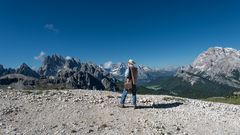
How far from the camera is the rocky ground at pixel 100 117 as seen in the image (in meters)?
17.9

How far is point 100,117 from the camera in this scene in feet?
66.6

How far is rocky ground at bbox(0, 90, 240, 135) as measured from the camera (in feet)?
58.8

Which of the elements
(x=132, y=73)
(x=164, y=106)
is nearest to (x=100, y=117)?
(x=132, y=73)

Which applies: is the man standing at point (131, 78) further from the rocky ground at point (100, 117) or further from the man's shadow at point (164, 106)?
the man's shadow at point (164, 106)

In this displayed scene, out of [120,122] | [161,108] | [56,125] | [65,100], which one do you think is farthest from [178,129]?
[65,100]

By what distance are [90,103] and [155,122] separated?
6.20 m

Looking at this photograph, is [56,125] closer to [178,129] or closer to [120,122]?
[120,122]

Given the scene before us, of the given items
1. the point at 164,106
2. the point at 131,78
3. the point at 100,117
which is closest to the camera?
the point at 100,117

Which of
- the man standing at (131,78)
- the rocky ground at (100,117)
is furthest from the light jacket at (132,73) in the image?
the rocky ground at (100,117)

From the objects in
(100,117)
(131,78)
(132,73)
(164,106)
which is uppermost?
(132,73)

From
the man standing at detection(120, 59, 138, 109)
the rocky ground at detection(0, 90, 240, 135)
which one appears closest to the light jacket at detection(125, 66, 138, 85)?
the man standing at detection(120, 59, 138, 109)

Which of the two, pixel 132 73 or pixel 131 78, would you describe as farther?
pixel 131 78

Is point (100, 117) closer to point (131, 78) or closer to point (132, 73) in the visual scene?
point (131, 78)

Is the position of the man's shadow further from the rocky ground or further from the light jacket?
the light jacket
